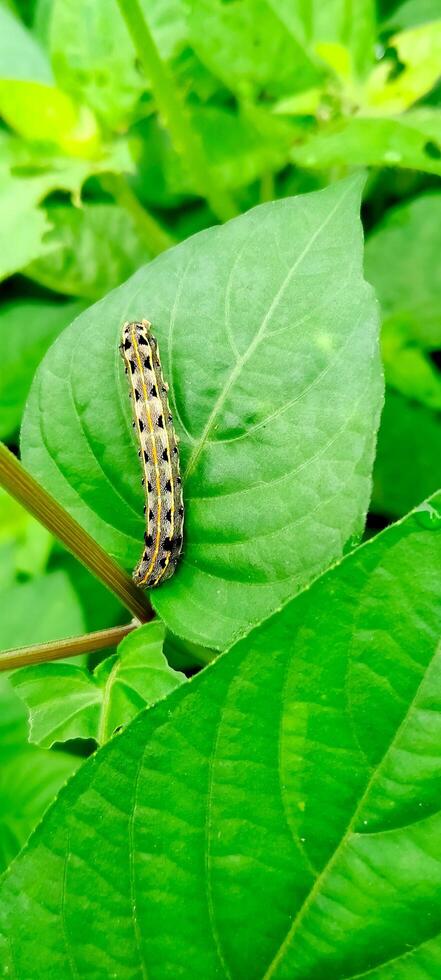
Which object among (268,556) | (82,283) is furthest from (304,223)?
(82,283)

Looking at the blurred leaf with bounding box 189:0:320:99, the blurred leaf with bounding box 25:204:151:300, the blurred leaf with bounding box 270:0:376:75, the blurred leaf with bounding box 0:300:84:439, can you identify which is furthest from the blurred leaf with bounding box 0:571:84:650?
the blurred leaf with bounding box 270:0:376:75

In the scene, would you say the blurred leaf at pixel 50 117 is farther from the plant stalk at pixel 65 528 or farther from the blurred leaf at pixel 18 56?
the plant stalk at pixel 65 528

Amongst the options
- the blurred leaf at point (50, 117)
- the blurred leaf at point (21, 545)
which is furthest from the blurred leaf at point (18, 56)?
the blurred leaf at point (21, 545)

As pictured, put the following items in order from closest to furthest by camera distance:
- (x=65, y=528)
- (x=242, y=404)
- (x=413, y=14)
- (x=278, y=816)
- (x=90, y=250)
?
(x=278, y=816)
(x=65, y=528)
(x=242, y=404)
(x=413, y=14)
(x=90, y=250)

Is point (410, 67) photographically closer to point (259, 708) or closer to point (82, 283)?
point (82, 283)

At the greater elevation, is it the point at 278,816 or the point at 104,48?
the point at 104,48

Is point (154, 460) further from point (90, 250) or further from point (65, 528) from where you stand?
point (90, 250)

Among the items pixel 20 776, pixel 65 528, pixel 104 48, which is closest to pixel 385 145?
pixel 104 48
